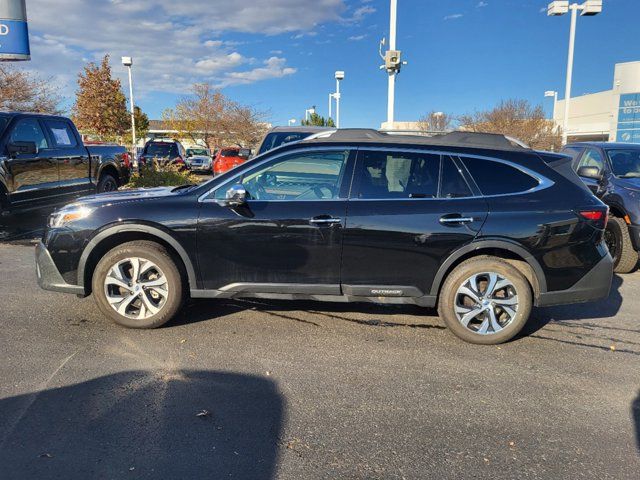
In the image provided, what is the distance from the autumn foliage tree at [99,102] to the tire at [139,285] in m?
27.2

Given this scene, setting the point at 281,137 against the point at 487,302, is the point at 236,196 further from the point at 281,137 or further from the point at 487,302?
the point at 281,137

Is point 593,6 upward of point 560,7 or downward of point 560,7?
downward

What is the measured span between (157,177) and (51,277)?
24.8 feet

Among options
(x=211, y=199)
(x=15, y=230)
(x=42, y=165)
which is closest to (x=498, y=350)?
(x=211, y=199)

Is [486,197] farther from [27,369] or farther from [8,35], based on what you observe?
[8,35]

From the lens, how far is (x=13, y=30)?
1276 centimetres

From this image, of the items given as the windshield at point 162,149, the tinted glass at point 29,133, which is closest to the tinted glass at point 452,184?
the tinted glass at point 29,133

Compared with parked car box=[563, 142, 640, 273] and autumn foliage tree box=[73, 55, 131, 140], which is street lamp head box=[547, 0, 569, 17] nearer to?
parked car box=[563, 142, 640, 273]


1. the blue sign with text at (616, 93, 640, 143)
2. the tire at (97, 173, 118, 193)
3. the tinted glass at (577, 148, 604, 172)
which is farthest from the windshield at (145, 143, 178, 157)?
the blue sign with text at (616, 93, 640, 143)

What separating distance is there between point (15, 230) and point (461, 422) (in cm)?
909

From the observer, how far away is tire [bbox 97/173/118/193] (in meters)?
10.2

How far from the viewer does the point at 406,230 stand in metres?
4.16

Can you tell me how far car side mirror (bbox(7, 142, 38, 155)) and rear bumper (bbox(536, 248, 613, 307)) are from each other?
7.78 m

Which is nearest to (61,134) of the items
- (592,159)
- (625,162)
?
(592,159)
